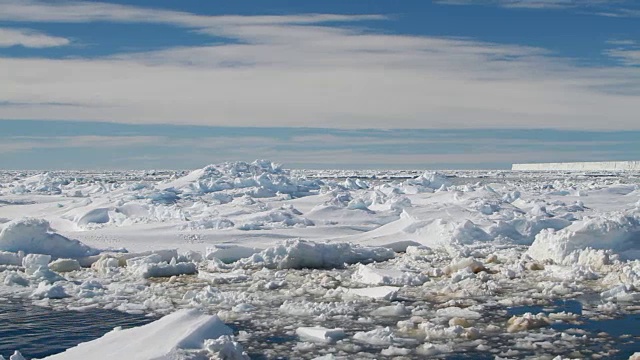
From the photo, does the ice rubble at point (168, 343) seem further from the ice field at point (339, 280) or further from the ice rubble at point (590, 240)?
the ice rubble at point (590, 240)

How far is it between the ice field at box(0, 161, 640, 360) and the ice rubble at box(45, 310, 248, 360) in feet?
0.06

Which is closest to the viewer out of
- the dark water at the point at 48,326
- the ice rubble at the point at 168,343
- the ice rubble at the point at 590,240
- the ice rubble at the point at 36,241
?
the ice rubble at the point at 168,343

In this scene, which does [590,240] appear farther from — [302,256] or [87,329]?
[87,329]

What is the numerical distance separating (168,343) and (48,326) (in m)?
2.96

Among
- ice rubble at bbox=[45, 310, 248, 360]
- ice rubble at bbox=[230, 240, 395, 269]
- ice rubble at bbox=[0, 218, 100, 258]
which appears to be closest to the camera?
ice rubble at bbox=[45, 310, 248, 360]

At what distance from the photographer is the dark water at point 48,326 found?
315 inches

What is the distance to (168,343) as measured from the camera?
22.2 feet

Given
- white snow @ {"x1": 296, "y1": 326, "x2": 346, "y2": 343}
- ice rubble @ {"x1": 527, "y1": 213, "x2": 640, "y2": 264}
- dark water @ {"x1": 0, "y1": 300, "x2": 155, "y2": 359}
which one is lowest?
dark water @ {"x1": 0, "y1": 300, "x2": 155, "y2": 359}

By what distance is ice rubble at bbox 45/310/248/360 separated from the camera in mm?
6543

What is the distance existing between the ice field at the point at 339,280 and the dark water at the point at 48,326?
281mm

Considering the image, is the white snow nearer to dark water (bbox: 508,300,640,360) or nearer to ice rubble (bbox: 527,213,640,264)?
dark water (bbox: 508,300,640,360)

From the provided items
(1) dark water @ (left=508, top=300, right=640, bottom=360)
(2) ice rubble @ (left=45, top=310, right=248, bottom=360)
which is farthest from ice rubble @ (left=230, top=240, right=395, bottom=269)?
(2) ice rubble @ (left=45, top=310, right=248, bottom=360)

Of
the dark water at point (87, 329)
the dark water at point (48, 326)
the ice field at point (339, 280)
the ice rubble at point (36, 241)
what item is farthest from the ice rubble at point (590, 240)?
the ice rubble at point (36, 241)

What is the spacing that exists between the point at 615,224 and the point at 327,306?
7087 mm
